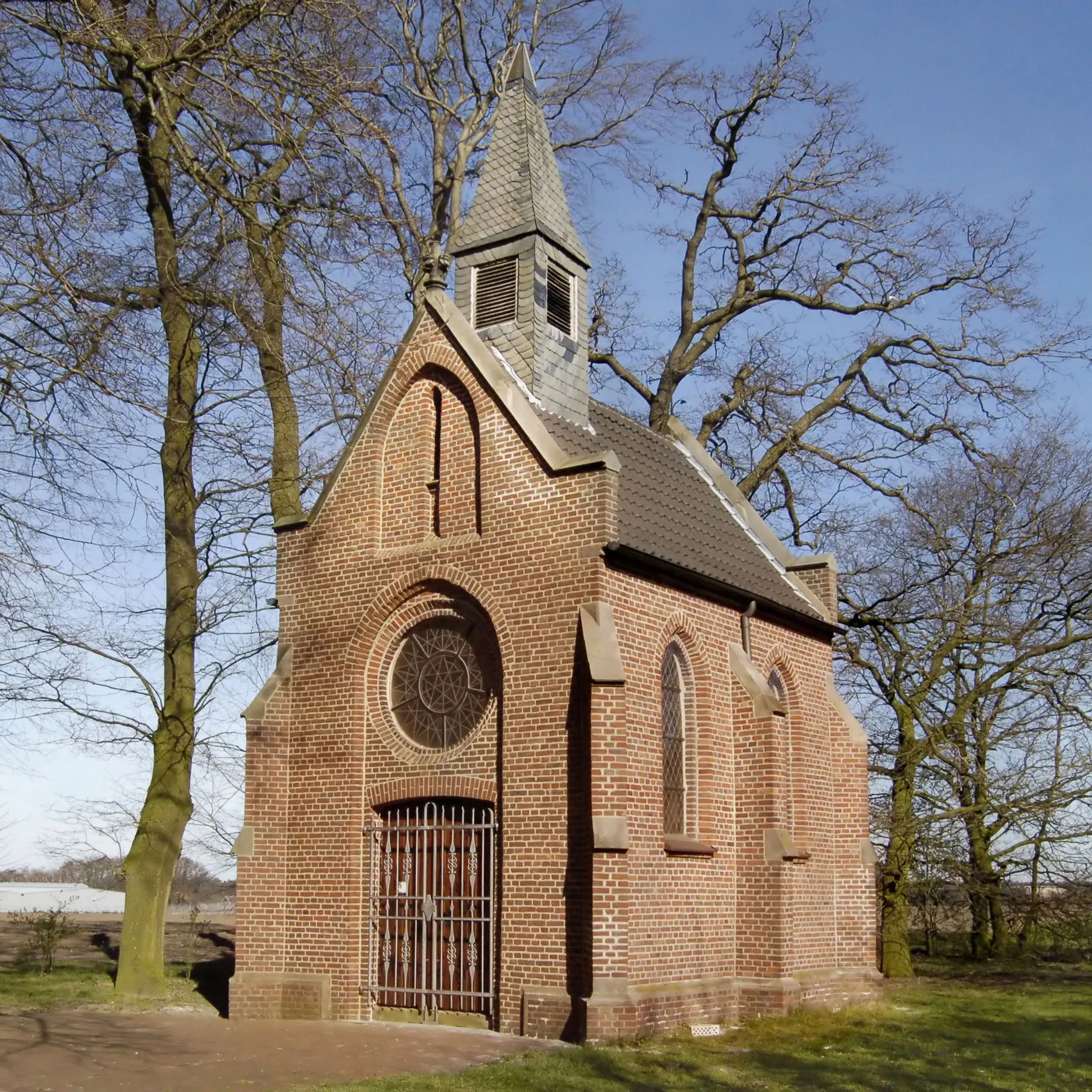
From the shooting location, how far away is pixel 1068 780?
75.3ft

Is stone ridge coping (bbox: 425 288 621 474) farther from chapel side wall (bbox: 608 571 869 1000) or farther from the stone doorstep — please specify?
the stone doorstep

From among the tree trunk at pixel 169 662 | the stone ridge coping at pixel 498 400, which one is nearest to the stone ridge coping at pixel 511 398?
the stone ridge coping at pixel 498 400

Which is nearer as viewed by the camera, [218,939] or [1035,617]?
[1035,617]

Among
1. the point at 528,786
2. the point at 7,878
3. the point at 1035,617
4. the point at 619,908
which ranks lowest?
the point at 7,878

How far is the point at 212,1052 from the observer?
13117 millimetres

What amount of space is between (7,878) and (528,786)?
70.8 metres

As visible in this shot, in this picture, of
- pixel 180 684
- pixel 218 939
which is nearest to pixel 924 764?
pixel 180 684

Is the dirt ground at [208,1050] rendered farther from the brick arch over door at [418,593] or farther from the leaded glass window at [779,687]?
the leaded glass window at [779,687]

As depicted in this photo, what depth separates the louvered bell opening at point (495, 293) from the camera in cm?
1891

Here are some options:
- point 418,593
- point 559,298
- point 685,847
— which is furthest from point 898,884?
point 559,298

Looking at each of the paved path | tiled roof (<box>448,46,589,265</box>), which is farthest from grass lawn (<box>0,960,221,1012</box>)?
tiled roof (<box>448,46,589,265</box>)

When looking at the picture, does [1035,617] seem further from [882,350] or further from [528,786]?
[528,786]

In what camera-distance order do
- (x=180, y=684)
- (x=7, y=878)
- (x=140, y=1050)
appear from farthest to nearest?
(x=7, y=878) < (x=180, y=684) < (x=140, y=1050)

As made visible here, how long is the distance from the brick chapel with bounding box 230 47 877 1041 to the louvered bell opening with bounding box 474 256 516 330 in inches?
3.0
